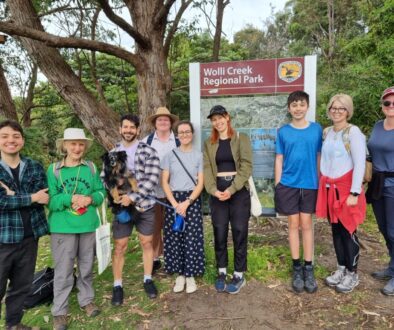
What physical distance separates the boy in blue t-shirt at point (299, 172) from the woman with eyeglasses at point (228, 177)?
15.8 inches

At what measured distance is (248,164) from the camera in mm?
3568

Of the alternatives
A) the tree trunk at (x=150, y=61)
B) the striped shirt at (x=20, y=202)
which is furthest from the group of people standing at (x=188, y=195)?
the tree trunk at (x=150, y=61)

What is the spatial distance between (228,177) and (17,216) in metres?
2.07

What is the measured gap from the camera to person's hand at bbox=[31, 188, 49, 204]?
3021 mm

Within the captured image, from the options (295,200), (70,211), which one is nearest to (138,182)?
(70,211)

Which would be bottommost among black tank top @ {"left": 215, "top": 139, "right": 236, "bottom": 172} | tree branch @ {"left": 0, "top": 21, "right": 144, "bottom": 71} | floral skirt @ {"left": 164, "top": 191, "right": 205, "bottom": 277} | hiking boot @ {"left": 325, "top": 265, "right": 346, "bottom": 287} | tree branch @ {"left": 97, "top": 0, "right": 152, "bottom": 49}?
hiking boot @ {"left": 325, "top": 265, "right": 346, "bottom": 287}

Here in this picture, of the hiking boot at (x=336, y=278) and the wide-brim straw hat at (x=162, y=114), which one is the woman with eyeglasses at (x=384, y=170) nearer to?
the hiking boot at (x=336, y=278)

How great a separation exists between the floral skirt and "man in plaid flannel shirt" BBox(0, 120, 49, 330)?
132 centimetres

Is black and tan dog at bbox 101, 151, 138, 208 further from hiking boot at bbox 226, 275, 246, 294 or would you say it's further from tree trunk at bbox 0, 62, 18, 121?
tree trunk at bbox 0, 62, 18, 121

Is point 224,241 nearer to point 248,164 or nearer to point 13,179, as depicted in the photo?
point 248,164

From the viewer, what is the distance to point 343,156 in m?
3.40

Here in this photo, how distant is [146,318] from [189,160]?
5.68ft

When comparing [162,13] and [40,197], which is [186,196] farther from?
[162,13]

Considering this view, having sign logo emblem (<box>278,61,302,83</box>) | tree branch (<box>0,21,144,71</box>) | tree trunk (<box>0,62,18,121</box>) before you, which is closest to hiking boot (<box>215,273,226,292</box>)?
sign logo emblem (<box>278,61,302,83</box>)
